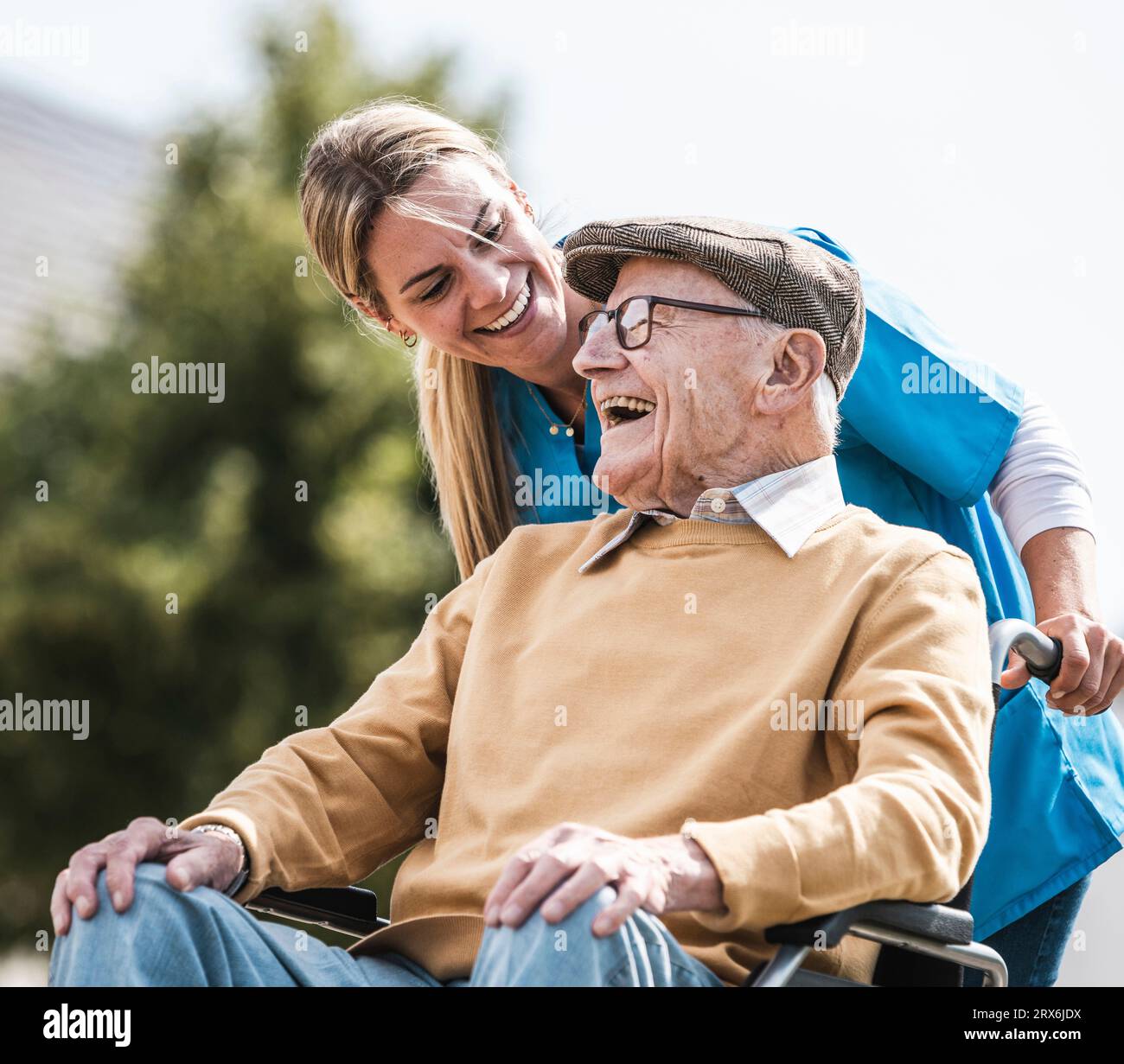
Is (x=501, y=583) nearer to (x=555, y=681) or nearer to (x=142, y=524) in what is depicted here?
(x=555, y=681)

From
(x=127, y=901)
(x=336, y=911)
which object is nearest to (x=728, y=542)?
(x=336, y=911)

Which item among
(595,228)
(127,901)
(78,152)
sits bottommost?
(127,901)

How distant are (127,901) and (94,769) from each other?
6.79 metres

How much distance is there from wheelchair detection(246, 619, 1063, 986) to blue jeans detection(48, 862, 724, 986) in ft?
0.39

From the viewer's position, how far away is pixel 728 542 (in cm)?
235

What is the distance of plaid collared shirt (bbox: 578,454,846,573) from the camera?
231 centimetres

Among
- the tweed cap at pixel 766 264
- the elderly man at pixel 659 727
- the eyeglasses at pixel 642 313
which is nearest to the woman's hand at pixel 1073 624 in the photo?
the elderly man at pixel 659 727

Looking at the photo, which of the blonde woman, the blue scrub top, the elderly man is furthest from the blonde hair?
the blue scrub top

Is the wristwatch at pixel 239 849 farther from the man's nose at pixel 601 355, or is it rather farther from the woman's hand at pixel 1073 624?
the woman's hand at pixel 1073 624

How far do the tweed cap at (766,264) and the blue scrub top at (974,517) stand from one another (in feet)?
0.56

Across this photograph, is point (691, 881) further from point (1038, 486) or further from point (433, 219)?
point (433, 219)

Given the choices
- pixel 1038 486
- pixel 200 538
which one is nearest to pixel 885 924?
pixel 1038 486

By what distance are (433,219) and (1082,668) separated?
1.59 m
